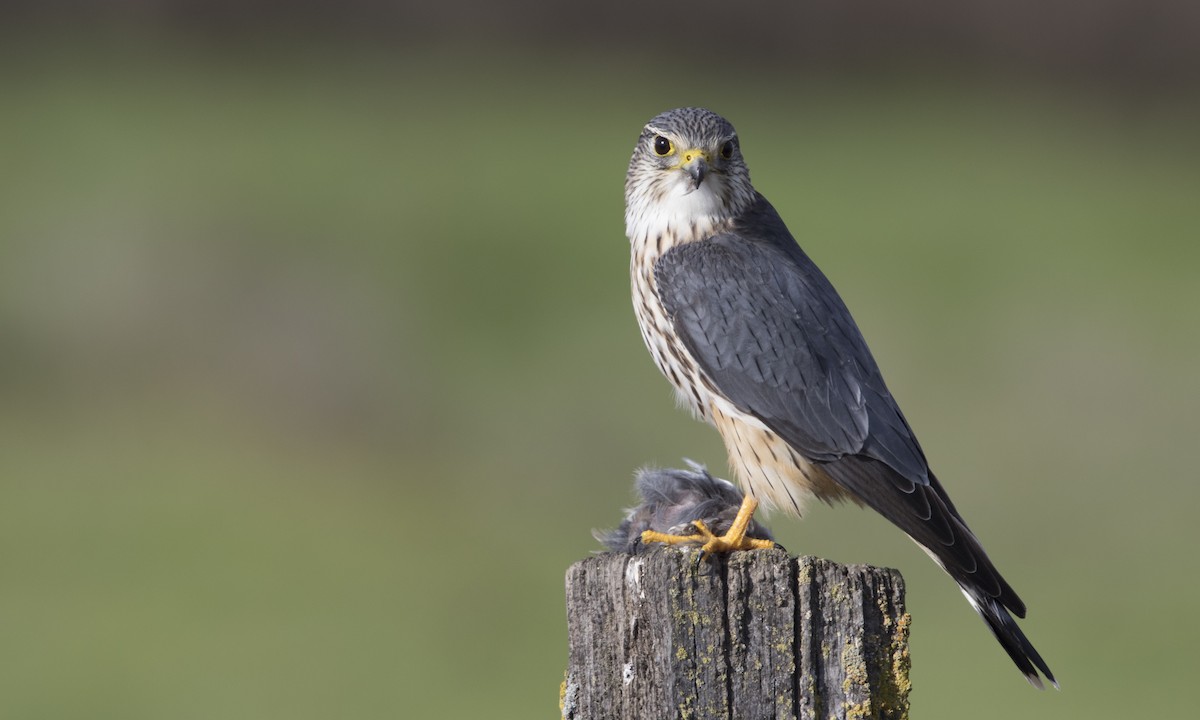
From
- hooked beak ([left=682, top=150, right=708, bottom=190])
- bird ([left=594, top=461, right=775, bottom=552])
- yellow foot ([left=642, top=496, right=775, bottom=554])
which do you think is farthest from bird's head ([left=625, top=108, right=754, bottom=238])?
yellow foot ([left=642, top=496, right=775, bottom=554])

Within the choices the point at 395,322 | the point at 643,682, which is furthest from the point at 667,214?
the point at 395,322

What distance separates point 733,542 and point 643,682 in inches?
24.6

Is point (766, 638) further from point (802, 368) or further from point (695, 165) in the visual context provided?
point (695, 165)

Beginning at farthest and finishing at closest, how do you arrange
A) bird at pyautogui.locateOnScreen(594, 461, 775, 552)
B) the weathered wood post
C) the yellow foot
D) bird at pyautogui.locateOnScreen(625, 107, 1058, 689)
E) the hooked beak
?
the hooked beak, bird at pyautogui.locateOnScreen(625, 107, 1058, 689), bird at pyautogui.locateOnScreen(594, 461, 775, 552), the yellow foot, the weathered wood post

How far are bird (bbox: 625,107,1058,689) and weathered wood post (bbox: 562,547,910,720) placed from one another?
0.68 metres

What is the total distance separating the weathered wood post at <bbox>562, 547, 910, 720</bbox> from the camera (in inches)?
113

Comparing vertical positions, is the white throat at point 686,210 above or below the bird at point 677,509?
above

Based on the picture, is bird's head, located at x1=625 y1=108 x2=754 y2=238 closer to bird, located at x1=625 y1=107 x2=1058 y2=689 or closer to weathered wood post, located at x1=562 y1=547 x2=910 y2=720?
bird, located at x1=625 y1=107 x2=1058 y2=689

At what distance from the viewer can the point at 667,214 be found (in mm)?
4723

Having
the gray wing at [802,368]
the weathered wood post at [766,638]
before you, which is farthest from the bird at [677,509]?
the weathered wood post at [766,638]

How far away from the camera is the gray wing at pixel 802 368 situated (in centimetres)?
401

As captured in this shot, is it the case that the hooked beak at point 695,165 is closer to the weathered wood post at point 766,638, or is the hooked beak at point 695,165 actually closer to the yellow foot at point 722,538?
the yellow foot at point 722,538

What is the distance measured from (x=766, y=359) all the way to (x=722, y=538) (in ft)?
2.72

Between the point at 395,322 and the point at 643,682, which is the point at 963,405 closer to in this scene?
the point at 395,322
